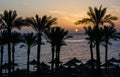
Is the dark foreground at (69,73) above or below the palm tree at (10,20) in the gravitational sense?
below

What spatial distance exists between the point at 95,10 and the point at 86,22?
2035 mm

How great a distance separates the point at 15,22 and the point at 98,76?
41.8 feet

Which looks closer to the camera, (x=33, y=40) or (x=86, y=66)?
(x=33, y=40)

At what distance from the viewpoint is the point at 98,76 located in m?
40.3

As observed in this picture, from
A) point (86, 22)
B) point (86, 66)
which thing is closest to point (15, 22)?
point (86, 22)

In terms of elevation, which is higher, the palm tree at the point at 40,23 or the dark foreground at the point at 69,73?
the palm tree at the point at 40,23

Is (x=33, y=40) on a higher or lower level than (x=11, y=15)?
lower

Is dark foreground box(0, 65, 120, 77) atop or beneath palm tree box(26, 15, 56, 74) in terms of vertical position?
beneath

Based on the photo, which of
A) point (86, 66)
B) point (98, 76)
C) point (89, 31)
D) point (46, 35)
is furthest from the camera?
point (86, 66)

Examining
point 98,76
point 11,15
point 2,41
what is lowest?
point 98,76

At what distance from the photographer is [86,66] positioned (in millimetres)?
53562

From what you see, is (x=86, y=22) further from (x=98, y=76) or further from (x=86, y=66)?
(x=86, y=66)

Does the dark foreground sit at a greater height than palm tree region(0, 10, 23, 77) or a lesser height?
lesser

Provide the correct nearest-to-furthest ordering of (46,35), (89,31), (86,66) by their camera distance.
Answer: (46,35)
(89,31)
(86,66)
